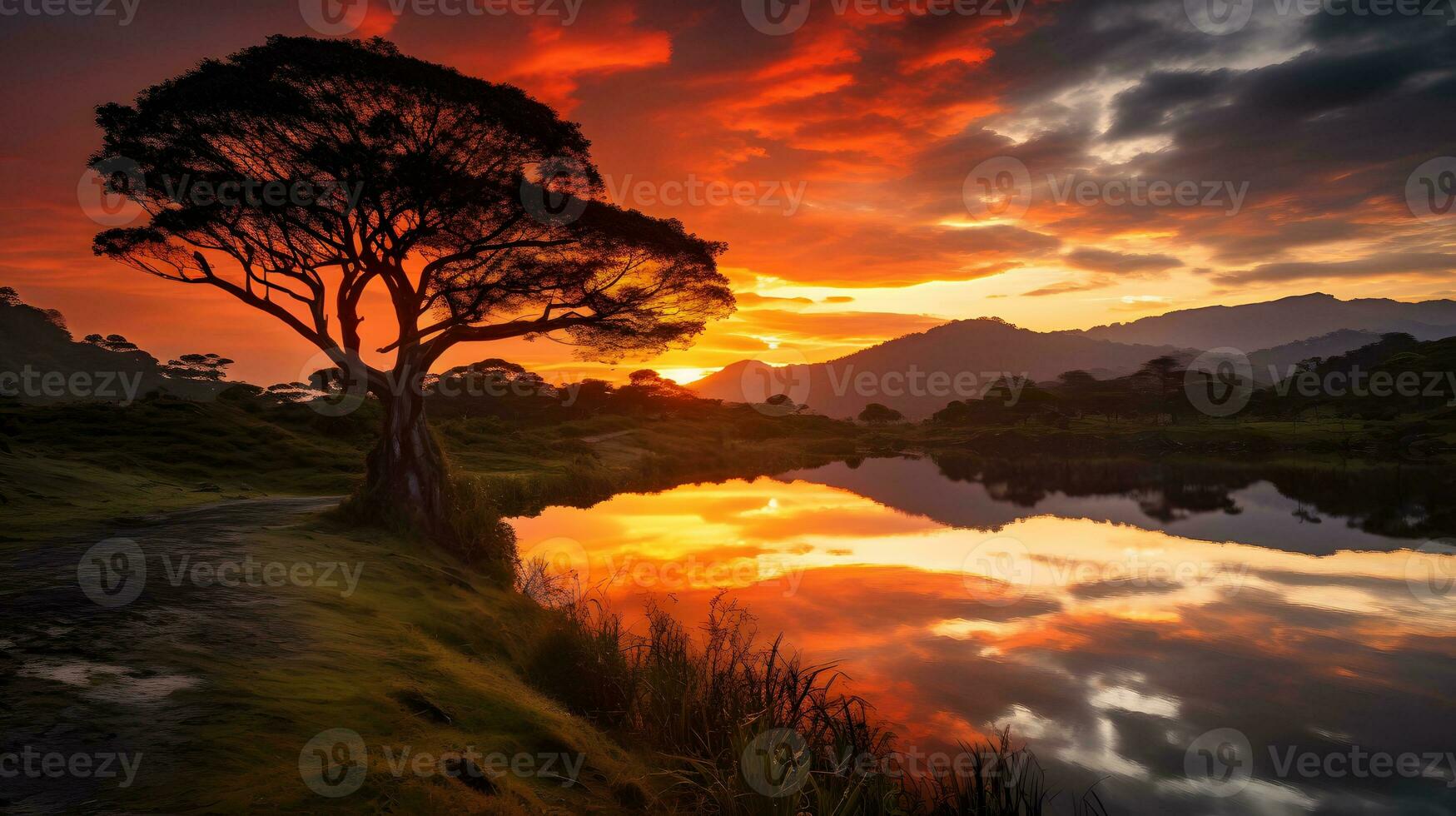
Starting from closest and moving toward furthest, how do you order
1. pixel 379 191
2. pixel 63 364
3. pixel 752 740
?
pixel 752 740, pixel 379 191, pixel 63 364

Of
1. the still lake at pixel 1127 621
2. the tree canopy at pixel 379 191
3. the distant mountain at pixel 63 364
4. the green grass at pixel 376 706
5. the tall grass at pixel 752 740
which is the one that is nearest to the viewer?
the green grass at pixel 376 706

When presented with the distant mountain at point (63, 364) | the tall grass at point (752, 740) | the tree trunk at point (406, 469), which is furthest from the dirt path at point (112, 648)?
the distant mountain at point (63, 364)

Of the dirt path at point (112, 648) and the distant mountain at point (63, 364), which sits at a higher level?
the distant mountain at point (63, 364)

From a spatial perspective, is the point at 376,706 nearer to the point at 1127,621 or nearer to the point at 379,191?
the point at 379,191

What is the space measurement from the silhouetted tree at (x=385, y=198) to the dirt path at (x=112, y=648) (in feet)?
20.0

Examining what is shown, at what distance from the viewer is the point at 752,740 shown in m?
8.36

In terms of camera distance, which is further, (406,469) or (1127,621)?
(1127,621)

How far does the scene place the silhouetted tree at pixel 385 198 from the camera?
15.6 meters

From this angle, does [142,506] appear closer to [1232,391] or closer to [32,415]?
→ [32,415]

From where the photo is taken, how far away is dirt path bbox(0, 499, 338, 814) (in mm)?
5199

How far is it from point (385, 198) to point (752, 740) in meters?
15.2

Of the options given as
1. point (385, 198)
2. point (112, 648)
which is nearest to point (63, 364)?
point (385, 198)

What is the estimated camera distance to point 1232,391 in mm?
111938

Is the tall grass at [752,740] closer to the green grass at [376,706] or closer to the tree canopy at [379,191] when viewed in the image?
the green grass at [376,706]
